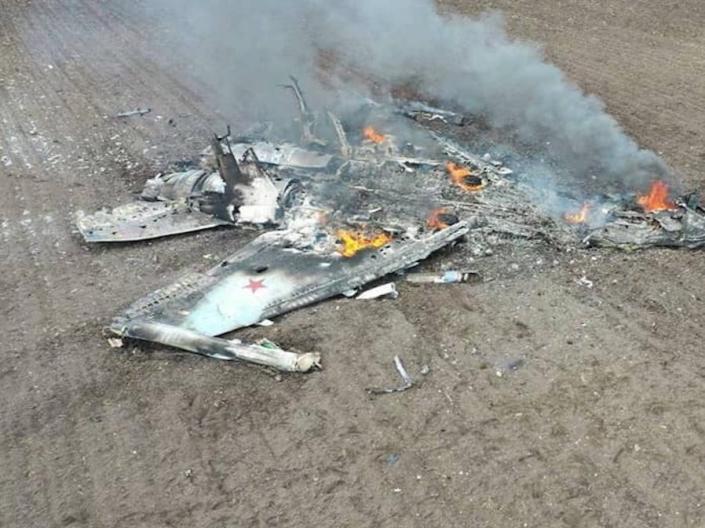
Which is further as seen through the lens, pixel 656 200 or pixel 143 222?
pixel 143 222

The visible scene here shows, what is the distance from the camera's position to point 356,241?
8406 mm

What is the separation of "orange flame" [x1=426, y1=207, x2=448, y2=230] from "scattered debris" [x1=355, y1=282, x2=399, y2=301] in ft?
3.98

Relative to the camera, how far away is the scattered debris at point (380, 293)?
7.73 m

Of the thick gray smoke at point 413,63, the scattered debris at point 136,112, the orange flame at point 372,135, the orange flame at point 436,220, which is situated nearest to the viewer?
the orange flame at point 436,220

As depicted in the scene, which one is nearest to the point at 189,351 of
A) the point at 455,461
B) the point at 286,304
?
the point at 286,304

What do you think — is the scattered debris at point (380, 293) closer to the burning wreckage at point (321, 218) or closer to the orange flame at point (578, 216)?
the burning wreckage at point (321, 218)

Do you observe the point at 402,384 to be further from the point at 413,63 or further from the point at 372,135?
the point at 413,63

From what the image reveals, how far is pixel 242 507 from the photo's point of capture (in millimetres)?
5551

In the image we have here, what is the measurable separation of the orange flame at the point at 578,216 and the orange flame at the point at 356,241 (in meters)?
2.28

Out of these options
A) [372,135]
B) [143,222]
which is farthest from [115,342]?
[372,135]

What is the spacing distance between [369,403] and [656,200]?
4917 millimetres

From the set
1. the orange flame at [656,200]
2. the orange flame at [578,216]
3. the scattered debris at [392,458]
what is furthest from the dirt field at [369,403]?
the orange flame at [656,200]

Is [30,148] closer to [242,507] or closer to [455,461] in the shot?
[242,507]

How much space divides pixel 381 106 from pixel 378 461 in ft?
25.1
